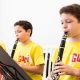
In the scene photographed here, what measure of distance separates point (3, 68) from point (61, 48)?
0.37 m

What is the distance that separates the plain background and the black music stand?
1.61 metres

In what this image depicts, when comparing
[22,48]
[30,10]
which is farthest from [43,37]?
[22,48]

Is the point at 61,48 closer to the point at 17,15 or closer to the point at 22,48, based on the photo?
the point at 22,48

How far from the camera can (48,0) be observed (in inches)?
112

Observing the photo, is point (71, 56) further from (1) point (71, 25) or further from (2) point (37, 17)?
(2) point (37, 17)

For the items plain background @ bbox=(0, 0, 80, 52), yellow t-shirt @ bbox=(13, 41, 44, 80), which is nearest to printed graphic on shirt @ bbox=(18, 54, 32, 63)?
yellow t-shirt @ bbox=(13, 41, 44, 80)

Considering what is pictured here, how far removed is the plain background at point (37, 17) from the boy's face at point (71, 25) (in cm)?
137

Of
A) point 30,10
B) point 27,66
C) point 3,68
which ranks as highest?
point 30,10

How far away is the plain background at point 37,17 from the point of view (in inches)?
106

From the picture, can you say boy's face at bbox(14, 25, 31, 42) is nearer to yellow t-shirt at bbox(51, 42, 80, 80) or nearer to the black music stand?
yellow t-shirt at bbox(51, 42, 80, 80)

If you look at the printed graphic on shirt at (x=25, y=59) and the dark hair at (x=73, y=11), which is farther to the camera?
the printed graphic on shirt at (x=25, y=59)

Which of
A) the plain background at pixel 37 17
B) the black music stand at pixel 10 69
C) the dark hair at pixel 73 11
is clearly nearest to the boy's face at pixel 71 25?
the dark hair at pixel 73 11

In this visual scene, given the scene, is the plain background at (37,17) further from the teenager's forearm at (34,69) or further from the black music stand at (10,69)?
the black music stand at (10,69)

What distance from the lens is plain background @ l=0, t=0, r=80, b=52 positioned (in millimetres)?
2697
